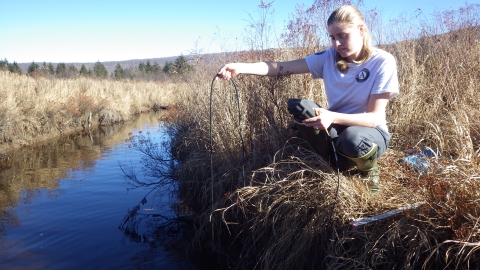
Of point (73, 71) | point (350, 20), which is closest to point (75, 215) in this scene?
point (350, 20)

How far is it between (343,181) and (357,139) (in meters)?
0.36

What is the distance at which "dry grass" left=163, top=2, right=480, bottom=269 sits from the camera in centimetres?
243

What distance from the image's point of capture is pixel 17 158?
32.9 feet

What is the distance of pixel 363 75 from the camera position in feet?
9.34

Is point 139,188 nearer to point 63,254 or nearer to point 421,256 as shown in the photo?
point 63,254

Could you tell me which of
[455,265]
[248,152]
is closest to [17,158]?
[248,152]

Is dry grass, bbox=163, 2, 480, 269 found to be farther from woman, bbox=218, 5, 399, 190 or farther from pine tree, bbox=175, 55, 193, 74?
pine tree, bbox=175, 55, 193, 74

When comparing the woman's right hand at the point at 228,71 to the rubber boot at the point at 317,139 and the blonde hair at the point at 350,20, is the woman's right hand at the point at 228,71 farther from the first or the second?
the blonde hair at the point at 350,20

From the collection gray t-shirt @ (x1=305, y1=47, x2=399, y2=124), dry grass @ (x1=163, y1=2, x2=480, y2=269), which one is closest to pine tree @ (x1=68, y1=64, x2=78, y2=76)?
dry grass @ (x1=163, y1=2, x2=480, y2=269)

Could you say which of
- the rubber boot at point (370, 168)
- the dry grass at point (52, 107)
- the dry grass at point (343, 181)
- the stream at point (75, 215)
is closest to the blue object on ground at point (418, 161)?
the dry grass at point (343, 181)

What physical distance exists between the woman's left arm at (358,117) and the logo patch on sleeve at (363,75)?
14 cm

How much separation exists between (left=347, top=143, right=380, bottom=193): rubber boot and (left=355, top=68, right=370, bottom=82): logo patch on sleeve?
0.45 meters

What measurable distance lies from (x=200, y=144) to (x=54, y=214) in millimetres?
2270

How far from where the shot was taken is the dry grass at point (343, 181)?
95.7 inches
